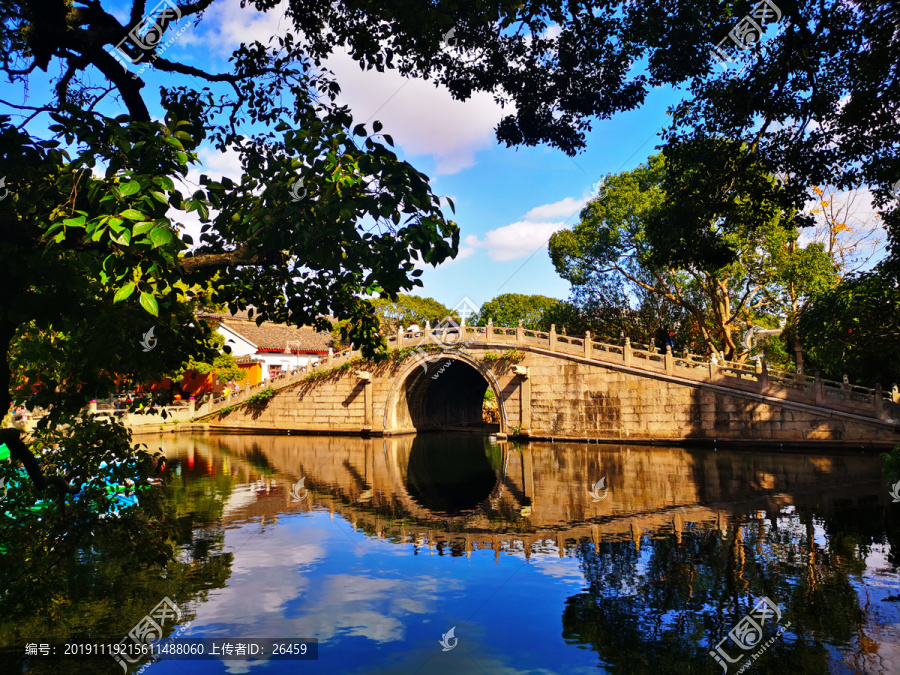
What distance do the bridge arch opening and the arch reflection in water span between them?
12.3 ft

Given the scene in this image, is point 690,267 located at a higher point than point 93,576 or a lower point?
higher

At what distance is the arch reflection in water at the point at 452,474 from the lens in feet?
46.1

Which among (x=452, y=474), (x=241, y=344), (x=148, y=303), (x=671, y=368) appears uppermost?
(x=241, y=344)

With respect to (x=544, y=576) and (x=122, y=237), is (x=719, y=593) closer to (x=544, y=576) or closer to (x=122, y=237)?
(x=544, y=576)

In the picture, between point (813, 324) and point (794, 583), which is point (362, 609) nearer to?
point (794, 583)

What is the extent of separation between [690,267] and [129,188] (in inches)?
1042

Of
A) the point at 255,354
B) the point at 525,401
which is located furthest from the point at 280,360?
the point at 525,401

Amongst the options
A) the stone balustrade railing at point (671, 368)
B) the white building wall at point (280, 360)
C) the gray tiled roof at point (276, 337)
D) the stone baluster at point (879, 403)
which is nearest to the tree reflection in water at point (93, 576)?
the stone balustrade railing at point (671, 368)

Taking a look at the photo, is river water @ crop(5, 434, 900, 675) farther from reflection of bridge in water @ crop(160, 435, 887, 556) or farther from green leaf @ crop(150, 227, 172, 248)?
green leaf @ crop(150, 227, 172, 248)

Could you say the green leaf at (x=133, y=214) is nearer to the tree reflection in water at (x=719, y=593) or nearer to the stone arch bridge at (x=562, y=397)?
the tree reflection in water at (x=719, y=593)

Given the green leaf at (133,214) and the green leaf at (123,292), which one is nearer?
the green leaf at (123,292)

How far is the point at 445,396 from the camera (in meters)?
37.9

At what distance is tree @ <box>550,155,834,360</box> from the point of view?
25.0 m

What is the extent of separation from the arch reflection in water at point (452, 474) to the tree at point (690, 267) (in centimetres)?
1020
